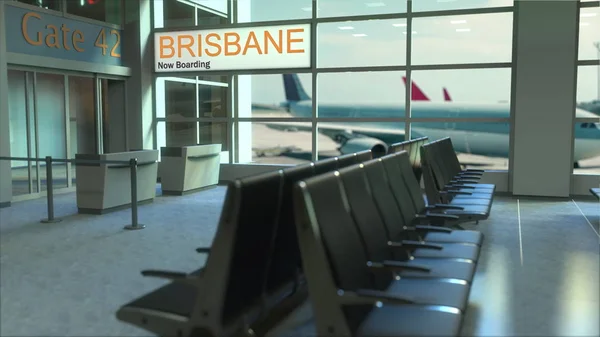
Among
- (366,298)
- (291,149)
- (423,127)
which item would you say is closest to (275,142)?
(291,149)

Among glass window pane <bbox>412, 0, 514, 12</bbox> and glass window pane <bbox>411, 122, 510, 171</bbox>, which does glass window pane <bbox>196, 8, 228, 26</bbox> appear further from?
glass window pane <bbox>411, 122, 510, 171</bbox>

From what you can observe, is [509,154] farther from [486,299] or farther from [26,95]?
[26,95]

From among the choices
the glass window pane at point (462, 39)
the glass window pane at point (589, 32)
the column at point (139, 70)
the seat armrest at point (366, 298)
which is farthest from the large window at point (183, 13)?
the seat armrest at point (366, 298)

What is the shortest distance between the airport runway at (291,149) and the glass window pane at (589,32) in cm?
213

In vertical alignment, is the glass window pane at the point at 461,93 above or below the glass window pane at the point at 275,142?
above

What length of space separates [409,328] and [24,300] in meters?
2.74

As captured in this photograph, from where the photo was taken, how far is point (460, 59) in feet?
29.9

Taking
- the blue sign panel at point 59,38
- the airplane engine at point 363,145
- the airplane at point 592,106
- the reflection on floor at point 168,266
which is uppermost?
the blue sign panel at point 59,38

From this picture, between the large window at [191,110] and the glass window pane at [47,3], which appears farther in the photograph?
the large window at [191,110]

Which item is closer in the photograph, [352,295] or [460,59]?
[352,295]

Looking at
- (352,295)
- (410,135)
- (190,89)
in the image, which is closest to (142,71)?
(190,89)

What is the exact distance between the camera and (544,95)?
8352mm

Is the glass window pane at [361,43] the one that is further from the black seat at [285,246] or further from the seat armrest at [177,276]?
the seat armrest at [177,276]

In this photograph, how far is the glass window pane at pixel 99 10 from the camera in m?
9.22
